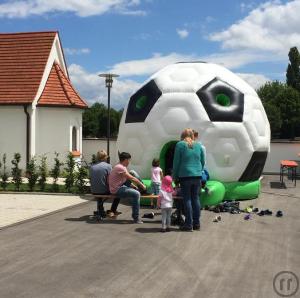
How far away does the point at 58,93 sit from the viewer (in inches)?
836

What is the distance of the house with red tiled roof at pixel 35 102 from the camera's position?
66.3 feet

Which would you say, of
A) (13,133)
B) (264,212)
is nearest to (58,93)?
(13,133)

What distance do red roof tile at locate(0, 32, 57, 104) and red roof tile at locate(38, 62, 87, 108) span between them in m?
0.67

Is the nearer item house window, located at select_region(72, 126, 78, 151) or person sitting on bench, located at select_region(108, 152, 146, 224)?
person sitting on bench, located at select_region(108, 152, 146, 224)

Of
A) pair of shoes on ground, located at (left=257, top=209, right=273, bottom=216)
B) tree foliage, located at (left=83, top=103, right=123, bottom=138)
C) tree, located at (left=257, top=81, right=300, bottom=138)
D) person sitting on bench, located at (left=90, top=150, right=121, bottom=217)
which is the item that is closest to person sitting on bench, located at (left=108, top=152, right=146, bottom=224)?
person sitting on bench, located at (left=90, top=150, right=121, bottom=217)

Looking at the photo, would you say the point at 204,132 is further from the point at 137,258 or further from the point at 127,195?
the point at 137,258

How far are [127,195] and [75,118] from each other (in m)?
13.3

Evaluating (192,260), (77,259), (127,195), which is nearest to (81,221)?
(127,195)

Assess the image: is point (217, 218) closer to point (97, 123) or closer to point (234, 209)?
point (234, 209)

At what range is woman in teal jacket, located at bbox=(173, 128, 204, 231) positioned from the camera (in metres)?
7.91

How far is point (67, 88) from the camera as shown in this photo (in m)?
21.9

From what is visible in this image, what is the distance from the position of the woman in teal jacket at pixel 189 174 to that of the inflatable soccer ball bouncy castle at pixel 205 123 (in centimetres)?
251

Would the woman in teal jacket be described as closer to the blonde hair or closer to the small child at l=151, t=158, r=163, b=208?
the blonde hair

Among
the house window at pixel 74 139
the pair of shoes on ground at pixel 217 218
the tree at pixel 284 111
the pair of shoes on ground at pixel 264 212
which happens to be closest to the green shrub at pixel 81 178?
the pair of shoes on ground at pixel 217 218
